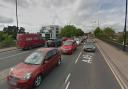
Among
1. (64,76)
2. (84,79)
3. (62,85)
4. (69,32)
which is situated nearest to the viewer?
(62,85)

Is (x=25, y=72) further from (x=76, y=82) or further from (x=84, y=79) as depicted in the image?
(x=84, y=79)

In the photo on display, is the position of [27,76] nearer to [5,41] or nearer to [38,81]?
[38,81]

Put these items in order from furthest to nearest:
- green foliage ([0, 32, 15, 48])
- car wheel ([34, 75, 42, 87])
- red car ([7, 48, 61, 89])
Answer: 1. green foliage ([0, 32, 15, 48])
2. car wheel ([34, 75, 42, 87])
3. red car ([7, 48, 61, 89])

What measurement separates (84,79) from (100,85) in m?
1.14

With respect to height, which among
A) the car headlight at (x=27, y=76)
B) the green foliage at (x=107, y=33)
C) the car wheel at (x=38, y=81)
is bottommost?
the car wheel at (x=38, y=81)

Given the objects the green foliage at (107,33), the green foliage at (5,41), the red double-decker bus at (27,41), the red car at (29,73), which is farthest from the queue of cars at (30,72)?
the green foliage at (107,33)

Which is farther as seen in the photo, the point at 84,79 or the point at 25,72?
the point at 84,79

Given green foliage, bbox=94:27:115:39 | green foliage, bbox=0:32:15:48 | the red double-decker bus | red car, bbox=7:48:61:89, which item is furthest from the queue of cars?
green foliage, bbox=94:27:115:39

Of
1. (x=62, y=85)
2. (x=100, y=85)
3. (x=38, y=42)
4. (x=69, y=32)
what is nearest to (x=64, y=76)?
(x=62, y=85)

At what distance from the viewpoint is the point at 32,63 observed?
8078 millimetres

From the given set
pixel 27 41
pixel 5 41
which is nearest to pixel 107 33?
pixel 5 41

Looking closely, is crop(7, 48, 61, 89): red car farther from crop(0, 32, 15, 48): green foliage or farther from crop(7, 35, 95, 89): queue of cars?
crop(0, 32, 15, 48): green foliage

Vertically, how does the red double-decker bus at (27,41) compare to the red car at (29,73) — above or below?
above

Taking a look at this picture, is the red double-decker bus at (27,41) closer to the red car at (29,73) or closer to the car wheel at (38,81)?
the red car at (29,73)
